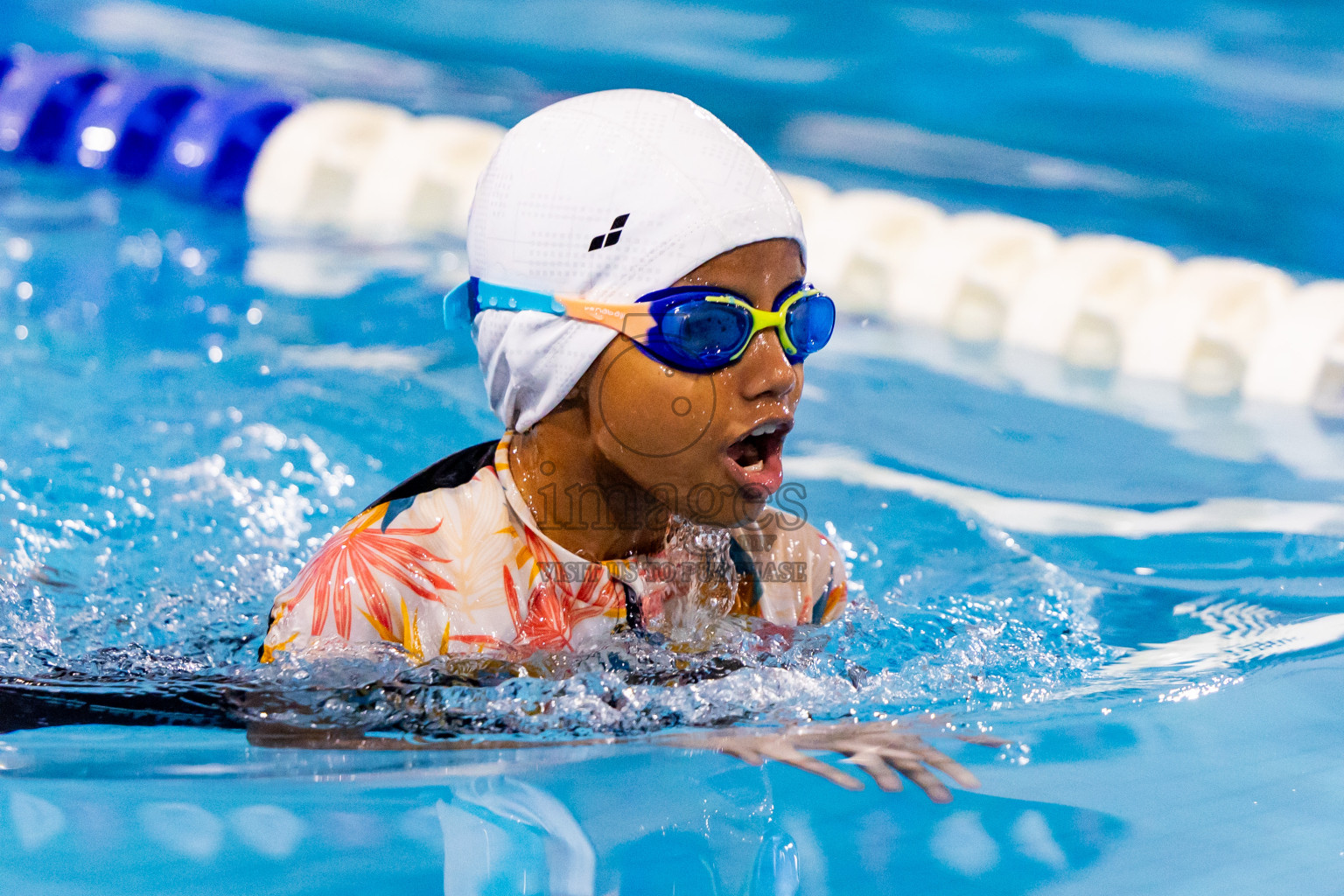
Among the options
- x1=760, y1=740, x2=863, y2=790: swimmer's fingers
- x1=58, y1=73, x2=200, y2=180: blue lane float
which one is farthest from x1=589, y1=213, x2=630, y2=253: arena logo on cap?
x1=58, y1=73, x2=200, y2=180: blue lane float

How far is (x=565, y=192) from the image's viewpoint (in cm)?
197

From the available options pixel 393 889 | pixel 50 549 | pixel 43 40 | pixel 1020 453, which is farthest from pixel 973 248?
pixel 43 40

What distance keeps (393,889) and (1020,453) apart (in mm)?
2811

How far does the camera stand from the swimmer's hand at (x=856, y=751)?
1938mm

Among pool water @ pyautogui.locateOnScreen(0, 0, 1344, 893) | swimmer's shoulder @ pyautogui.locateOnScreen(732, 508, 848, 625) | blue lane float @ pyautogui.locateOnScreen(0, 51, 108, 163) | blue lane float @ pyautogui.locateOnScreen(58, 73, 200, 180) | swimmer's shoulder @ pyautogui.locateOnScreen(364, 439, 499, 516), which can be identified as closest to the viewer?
pool water @ pyautogui.locateOnScreen(0, 0, 1344, 893)

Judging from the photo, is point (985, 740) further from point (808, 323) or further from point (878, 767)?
point (808, 323)

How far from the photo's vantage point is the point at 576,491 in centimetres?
212

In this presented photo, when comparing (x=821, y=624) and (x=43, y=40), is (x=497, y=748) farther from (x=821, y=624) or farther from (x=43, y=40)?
(x=43, y=40)

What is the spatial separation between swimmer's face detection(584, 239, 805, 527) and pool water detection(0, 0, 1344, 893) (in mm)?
367

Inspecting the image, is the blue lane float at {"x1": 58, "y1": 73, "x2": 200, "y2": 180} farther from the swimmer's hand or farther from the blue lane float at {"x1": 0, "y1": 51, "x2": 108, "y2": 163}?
the swimmer's hand

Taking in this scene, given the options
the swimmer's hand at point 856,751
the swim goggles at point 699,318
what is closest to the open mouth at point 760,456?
the swim goggles at point 699,318

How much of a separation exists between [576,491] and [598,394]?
7.1 inches

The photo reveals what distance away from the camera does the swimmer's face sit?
195cm

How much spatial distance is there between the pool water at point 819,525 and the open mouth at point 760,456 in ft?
1.24
